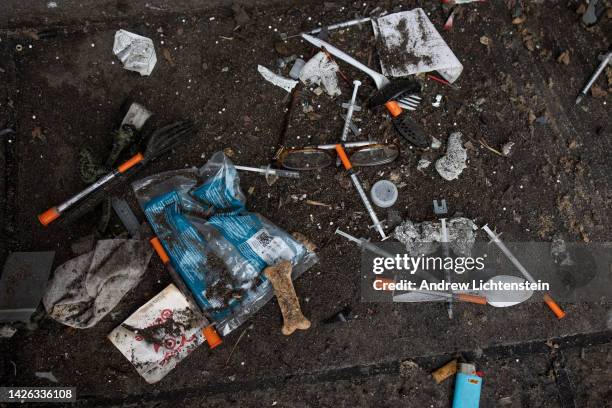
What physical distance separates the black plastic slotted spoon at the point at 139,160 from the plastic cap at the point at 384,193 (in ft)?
4.87

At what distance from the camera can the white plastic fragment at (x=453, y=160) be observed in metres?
3.33

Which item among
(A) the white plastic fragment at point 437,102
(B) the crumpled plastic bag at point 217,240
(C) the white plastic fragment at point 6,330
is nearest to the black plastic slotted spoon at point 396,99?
(A) the white plastic fragment at point 437,102

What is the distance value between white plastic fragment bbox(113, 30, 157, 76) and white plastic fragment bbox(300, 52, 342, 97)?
1170 millimetres

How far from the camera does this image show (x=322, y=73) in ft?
11.0

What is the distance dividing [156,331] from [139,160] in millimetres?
1255

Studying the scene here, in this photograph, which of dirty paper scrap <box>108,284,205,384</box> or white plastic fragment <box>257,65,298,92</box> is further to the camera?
white plastic fragment <box>257,65,298,92</box>

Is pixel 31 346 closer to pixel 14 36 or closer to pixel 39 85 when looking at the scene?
pixel 39 85

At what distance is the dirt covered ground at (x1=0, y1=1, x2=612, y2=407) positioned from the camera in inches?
128

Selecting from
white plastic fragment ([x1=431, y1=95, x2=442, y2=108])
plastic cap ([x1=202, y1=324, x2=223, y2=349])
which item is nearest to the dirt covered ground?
white plastic fragment ([x1=431, y1=95, x2=442, y2=108])

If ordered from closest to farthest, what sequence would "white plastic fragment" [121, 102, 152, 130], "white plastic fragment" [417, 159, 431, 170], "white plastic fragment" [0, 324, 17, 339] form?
"white plastic fragment" [0, 324, 17, 339], "white plastic fragment" [121, 102, 152, 130], "white plastic fragment" [417, 159, 431, 170]

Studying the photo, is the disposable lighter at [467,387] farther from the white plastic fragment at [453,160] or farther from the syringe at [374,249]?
the white plastic fragment at [453,160]

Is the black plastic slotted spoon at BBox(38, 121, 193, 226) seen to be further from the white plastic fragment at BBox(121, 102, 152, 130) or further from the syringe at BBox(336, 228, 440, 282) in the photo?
the syringe at BBox(336, 228, 440, 282)

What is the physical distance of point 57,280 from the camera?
3.15 m

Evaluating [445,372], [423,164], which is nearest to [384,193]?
[423,164]
